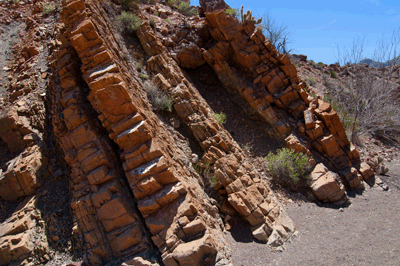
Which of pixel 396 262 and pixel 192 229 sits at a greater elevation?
pixel 192 229

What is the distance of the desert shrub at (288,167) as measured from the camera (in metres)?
8.09

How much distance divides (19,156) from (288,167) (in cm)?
799

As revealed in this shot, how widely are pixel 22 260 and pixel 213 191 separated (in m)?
4.72

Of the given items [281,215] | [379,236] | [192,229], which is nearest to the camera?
[192,229]

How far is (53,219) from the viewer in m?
5.84

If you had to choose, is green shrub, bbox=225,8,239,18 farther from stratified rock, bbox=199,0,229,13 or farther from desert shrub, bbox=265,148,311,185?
desert shrub, bbox=265,148,311,185

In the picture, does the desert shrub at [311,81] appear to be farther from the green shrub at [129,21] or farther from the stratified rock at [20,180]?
the stratified rock at [20,180]

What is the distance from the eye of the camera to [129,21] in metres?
9.28

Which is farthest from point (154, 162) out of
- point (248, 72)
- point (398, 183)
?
point (398, 183)

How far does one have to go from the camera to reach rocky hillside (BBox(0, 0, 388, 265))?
17.7 ft

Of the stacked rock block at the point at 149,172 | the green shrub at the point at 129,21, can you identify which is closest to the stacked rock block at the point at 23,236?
the stacked rock block at the point at 149,172

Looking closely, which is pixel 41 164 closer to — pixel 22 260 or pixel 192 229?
pixel 22 260

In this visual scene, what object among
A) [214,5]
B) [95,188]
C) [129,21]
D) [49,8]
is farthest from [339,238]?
[49,8]

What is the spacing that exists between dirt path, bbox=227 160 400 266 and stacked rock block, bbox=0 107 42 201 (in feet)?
17.4
